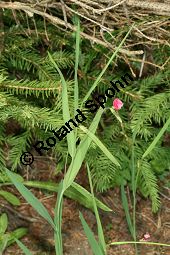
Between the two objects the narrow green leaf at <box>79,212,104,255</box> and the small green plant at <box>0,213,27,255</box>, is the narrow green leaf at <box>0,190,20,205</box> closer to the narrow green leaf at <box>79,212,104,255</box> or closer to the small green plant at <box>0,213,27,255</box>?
the small green plant at <box>0,213,27,255</box>

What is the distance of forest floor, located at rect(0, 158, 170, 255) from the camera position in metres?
1.77

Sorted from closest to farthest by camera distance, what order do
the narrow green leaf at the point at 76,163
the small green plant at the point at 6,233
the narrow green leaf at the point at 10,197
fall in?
the narrow green leaf at the point at 76,163, the small green plant at the point at 6,233, the narrow green leaf at the point at 10,197

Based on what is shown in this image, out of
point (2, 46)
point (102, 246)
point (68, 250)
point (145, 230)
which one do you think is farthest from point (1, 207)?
point (102, 246)

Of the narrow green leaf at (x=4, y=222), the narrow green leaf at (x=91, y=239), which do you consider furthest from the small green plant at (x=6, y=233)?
the narrow green leaf at (x=91, y=239)

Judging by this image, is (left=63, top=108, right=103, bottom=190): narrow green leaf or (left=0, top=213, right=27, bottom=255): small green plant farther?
(left=0, top=213, right=27, bottom=255): small green plant

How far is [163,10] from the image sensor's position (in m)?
1.32

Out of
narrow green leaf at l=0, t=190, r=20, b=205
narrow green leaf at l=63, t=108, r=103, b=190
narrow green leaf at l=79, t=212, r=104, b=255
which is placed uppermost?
narrow green leaf at l=63, t=108, r=103, b=190

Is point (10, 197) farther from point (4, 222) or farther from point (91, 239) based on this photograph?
point (91, 239)

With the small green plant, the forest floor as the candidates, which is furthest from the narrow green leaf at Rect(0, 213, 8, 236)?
the forest floor

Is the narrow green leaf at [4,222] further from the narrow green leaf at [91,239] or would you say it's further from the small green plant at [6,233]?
the narrow green leaf at [91,239]

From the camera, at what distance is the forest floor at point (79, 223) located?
1771mm

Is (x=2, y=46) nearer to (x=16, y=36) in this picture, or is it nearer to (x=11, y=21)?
(x=16, y=36)

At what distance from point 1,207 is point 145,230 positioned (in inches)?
22.4

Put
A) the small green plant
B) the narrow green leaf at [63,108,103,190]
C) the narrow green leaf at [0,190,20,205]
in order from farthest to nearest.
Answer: the narrow green leaf at [0,190,20,205] → the small green plant → the narrow green leaf at [63,108,103,190]
